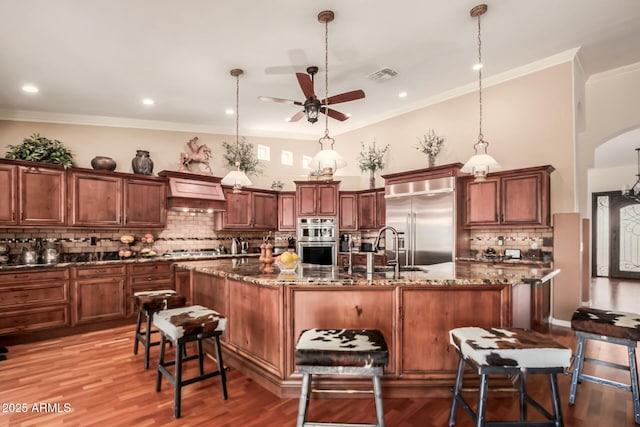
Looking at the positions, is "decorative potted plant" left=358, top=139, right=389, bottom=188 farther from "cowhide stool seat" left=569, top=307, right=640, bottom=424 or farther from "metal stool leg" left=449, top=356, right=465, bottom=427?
"metal stool leg" left=449, top=356, right=465, bottom=427

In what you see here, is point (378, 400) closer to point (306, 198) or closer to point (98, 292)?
point (98, 292)

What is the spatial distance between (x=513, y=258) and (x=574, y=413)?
246cm

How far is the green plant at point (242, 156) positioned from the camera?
6496 millimetres

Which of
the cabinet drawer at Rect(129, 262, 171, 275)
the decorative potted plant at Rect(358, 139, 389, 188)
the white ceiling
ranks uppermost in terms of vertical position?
the white ceiling

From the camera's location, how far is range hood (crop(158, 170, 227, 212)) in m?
5.49

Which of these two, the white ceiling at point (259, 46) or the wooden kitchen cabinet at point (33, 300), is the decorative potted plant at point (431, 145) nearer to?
the white ceiling at point (259, 46)

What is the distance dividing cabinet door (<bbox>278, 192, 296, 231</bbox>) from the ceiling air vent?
9.84ft

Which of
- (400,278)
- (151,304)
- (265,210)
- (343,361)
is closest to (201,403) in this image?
(151,304)

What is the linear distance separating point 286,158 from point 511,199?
4449mm

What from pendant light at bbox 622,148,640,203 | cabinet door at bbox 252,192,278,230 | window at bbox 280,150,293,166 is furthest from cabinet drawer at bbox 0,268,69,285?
pendant light at bbox 622,148,640,203

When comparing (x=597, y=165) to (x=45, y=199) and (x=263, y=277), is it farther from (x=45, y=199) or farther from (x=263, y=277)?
(x=45, y=199)

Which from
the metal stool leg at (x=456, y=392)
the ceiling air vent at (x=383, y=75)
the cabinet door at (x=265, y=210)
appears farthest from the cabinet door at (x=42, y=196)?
the metal stool leg at (x=456, y=392)

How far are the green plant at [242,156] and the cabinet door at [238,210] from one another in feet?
1.83

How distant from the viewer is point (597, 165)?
884 centimetres
